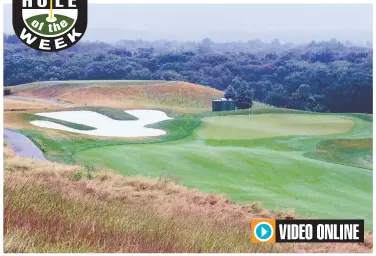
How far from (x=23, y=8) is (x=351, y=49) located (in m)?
4.91

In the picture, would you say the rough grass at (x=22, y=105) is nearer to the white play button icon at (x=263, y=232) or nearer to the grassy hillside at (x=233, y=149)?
the grassy hillside at (x=233, y=149)

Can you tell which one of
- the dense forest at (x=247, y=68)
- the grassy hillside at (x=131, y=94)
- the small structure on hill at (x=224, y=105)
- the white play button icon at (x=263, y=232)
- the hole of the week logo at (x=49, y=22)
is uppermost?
the hole of the week logo at (x=49, y=22)

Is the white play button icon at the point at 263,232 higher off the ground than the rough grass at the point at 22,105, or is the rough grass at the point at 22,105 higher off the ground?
the rough grass at the point at 22,105

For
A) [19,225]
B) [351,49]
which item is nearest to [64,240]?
[19,225]

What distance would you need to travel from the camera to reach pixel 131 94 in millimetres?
10430

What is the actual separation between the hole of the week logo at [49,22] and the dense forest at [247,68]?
2134 millimetres

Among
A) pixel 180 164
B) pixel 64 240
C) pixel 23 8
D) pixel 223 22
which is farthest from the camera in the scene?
pixel 180 164

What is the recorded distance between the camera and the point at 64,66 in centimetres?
961

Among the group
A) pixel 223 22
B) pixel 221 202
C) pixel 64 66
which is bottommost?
pixel 221 202

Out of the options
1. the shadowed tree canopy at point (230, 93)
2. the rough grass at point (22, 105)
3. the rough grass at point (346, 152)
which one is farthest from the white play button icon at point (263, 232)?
the rough grass at point (22, 105)

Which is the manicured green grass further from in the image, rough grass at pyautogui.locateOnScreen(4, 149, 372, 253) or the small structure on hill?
rough grass at pyautogui.locateOnScreen(4, 149, 372, 253)

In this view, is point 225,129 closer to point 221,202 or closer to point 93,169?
point 221,202

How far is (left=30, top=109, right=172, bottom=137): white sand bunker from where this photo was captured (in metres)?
9.97

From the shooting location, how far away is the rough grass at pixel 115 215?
255 inches
